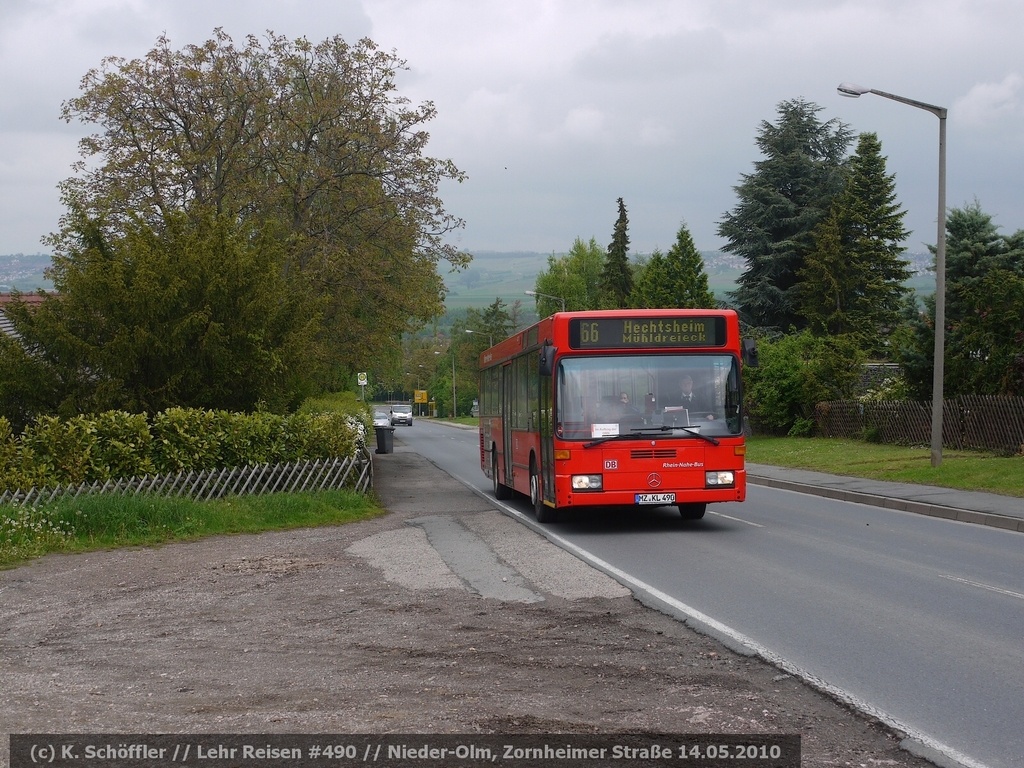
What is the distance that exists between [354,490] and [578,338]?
253 inches

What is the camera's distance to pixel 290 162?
31609 mm

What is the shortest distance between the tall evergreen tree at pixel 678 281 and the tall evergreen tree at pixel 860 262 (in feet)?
18.6

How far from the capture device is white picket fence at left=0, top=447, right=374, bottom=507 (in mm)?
15750

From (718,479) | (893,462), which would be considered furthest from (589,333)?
(893,462)

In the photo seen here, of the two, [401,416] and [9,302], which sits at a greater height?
[9,302]

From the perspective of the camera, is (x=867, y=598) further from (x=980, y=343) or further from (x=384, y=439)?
(x=384, y=439)

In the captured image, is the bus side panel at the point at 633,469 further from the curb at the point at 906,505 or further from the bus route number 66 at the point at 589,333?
the curb at the point at 906,505

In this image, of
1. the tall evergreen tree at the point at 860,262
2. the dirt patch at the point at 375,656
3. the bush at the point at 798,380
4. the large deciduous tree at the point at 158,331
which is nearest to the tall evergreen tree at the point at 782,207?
the tall evergreen tree at the point at 860,262

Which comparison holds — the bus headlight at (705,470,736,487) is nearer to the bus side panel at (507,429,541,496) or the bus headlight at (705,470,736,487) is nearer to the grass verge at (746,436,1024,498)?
the bus side panel at (507,429,541,496)

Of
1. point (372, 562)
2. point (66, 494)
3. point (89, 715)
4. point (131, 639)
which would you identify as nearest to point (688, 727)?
point (89, 715)

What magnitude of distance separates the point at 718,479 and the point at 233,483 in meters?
7.92

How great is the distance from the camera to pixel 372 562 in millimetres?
12891

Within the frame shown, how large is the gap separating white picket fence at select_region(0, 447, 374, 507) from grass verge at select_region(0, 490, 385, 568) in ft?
1.16

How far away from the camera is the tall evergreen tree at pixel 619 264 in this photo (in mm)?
87188
